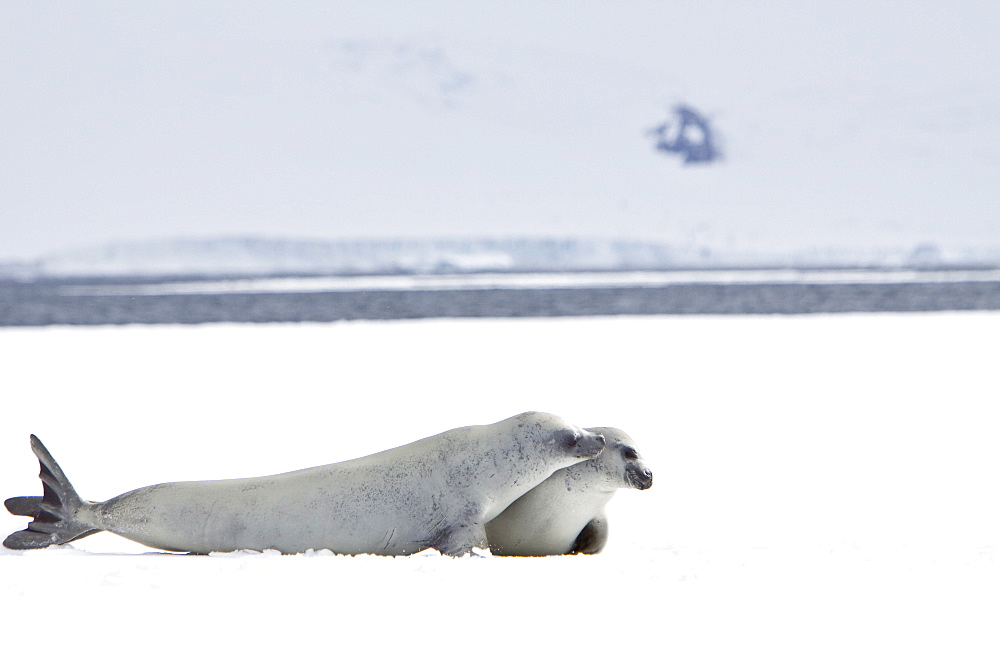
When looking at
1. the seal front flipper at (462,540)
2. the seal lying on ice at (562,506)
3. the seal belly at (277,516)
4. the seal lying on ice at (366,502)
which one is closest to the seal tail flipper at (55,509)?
the seal lying on ice at (366,502)

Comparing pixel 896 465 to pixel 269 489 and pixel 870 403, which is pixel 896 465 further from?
pixel 269 489

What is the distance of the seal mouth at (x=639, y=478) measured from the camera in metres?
5.26

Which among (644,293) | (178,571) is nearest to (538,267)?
(644,293)

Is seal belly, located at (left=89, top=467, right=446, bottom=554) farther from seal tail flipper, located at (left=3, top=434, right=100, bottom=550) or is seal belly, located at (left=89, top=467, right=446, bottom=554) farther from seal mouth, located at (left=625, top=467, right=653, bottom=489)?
seal mouth, located at (left=625, top=467, right=653, bottom=489)

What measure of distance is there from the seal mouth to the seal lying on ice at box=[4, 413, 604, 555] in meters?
0.21

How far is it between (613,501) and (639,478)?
2.10 meters

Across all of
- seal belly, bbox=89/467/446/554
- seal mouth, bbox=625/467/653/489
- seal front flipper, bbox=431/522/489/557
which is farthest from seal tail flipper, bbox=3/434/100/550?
seal mouth, bbox=625/467/653/489

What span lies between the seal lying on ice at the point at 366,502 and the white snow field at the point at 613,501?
0.80 feet

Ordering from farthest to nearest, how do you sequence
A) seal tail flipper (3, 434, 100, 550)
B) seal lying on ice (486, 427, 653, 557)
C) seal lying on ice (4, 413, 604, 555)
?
1. seal tail flipper (3, 434, 100, 550)
2. seal lying on ice (486, 427, 653, 557)
3. seal lying on ice (4, 413, 604, 555)

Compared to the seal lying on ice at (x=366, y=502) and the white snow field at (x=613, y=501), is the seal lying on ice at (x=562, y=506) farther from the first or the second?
the white snow field at (x=613, y=501)

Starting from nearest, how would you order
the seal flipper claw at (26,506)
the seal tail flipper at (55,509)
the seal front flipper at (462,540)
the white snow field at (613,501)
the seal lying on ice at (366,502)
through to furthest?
the white snow field at (613,501), the seal front flipper at (462,540), the seal lying on ice at (366,502), the seal tail flipper at (55,509), the seal flipper claw at (26,506)

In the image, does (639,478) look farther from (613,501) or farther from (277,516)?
(613,501)

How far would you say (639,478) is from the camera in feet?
17.3

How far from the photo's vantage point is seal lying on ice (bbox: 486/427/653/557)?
17.6 feet
